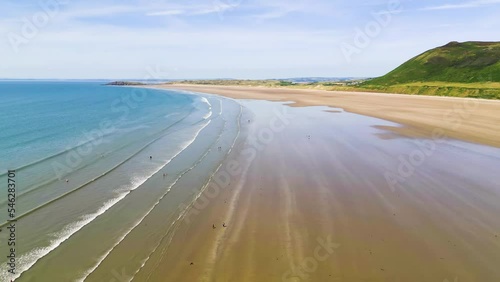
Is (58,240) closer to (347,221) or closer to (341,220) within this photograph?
(341,220)

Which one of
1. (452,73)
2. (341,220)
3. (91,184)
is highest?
(341,220)

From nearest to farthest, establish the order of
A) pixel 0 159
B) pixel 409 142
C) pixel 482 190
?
pixel 482 190 → pixel 0 159 → pixel 409 142

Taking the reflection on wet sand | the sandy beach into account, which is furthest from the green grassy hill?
the reflection on wet sand

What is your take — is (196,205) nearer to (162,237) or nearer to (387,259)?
(162,237)

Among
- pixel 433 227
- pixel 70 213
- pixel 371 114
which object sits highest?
pixel 433 227

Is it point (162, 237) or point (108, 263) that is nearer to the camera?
point (108, 263)

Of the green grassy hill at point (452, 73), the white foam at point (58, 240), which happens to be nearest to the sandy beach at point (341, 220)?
the white foam at point (58, 240)

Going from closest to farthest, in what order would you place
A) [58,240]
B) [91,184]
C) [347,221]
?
[58,240] → [347,221] → [91,184]

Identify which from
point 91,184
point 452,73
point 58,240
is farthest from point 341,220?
point 452,73

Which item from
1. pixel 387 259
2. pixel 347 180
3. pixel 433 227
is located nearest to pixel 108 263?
pixel 387 259

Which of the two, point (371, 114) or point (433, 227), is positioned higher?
point (433, 227)
